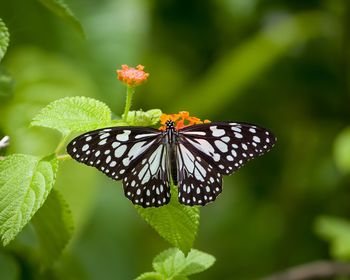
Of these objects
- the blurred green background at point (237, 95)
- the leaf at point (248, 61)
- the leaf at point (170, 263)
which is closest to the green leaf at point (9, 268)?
the leaf at point (170, 263)

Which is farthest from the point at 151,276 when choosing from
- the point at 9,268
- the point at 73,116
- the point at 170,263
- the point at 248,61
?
the point at 248,61

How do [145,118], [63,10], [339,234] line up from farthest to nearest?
[339,234] → [63,10] → [145,118]

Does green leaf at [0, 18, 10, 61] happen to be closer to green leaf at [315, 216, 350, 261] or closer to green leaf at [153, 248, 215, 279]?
green leaf at [153, 248, 215, 279]

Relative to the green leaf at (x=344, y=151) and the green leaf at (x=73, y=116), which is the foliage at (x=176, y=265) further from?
the green leaf at (x=344, y=151)

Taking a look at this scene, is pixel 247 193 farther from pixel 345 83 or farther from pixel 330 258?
pixel 345 83

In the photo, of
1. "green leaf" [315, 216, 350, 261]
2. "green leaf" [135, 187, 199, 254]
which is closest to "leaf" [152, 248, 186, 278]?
"green leaf" [135, 187, 199, 254]

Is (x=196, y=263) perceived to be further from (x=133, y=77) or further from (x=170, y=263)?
(x=133, y=77)

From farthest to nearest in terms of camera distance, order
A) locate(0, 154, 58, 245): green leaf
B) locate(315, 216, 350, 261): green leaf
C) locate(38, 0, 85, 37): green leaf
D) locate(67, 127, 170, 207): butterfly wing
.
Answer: locate(315, 216, 350, 261): green leaf, locate(38, 0, 85, 37): green leaf, locate(67, 127, 170, 207): butterfly wing, locate(0, 154, 58, 245): green leaf
